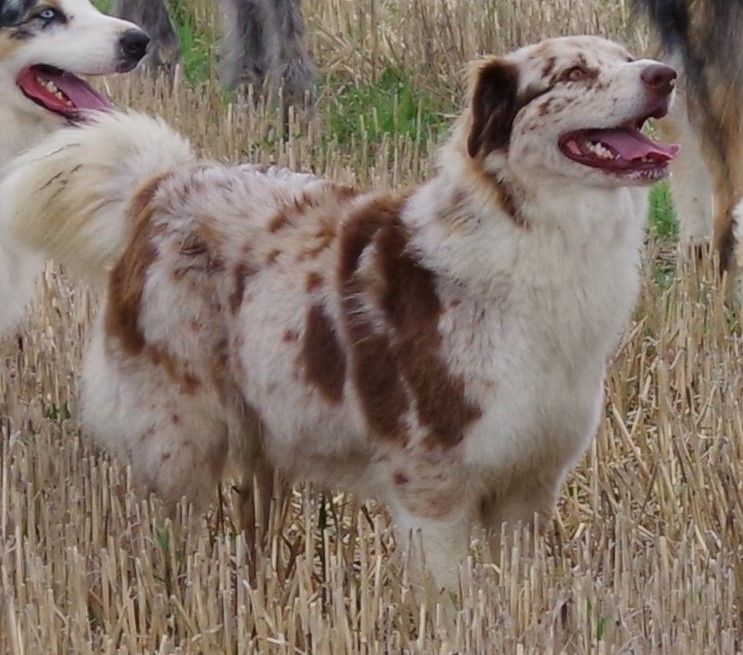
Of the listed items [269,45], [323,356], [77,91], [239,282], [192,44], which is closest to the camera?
[323,356]

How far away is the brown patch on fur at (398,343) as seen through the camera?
148 inches

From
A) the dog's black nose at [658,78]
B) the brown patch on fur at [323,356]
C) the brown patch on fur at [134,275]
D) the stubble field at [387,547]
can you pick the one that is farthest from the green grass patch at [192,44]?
the dog's black nose at [658,78]

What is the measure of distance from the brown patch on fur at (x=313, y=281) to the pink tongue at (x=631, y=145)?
2.27 feet

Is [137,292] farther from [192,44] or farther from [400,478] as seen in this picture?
[192,44]

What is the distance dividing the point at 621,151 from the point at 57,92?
7.39 ft

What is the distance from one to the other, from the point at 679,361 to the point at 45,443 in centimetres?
183

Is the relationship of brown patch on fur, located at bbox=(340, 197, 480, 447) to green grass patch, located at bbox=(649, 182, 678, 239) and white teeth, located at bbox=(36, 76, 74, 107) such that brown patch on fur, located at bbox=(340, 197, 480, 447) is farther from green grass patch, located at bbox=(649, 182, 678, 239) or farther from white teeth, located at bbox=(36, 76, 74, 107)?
green grass patch, located at bbox=(649, 182, 678, 239)

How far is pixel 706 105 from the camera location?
588 cm

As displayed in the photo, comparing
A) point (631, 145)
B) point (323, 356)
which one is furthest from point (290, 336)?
point (631, 145)

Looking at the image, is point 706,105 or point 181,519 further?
point 706,105

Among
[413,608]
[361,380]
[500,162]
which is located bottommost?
[413,608]

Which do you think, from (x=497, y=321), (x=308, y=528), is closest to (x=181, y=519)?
(x=308, y=528)

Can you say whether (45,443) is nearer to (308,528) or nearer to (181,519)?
(181,519)

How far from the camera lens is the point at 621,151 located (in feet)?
12.2
